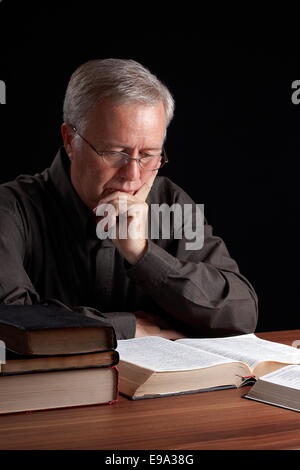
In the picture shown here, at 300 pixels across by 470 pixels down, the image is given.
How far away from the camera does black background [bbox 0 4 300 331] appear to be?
312 centimetres

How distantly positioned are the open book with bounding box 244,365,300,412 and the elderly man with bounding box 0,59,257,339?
0.59 metres

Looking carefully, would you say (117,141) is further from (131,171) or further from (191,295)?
(191,295)

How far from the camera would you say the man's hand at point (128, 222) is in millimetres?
1991

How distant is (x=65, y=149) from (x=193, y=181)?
1.24 metres

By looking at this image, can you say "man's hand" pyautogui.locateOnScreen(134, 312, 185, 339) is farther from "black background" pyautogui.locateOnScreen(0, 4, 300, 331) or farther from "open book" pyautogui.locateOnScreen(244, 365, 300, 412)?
"black background" pyautogui.locateOnScreen(0, 4, 300, 331)

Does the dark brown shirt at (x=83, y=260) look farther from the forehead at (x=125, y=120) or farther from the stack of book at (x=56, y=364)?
the stack of book at (x=56, y=364)

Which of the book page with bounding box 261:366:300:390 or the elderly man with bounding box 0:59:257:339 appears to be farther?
the elderly man with bounding box 0:59:257:339

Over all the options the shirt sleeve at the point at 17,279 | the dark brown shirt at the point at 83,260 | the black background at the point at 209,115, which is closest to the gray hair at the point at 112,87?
the dark brown shirt at the point at 83,260

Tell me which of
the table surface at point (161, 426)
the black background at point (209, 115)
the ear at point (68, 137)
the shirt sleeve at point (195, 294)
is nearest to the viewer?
the table surface at point (161, 426)

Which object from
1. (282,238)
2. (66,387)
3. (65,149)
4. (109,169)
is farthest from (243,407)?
(282,238)

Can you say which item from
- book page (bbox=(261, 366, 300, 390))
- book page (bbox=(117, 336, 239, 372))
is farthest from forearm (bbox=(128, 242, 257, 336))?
book page (bbox=(261, 366, 300, 390))

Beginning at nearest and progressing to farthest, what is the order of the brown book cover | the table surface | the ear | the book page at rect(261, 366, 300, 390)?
the table surface < the brown book cover < the book page at rect(261, 366, 300, 390) < the ear

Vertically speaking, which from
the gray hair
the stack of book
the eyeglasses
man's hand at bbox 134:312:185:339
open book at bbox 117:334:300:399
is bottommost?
man's hand at bbox 134:312:185:339

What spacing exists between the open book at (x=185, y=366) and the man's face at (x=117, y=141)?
2.15ft
